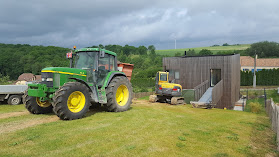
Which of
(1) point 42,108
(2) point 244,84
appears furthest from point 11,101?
(2) point 244,84

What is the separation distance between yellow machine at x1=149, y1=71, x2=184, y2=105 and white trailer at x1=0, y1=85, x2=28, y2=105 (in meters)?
9.60

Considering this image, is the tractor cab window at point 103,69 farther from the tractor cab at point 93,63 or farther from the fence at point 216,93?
the fence at point 216,93

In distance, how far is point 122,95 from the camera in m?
10.7

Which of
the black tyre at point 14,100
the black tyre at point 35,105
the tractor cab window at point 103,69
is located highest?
the tractor cab window at point 103,69

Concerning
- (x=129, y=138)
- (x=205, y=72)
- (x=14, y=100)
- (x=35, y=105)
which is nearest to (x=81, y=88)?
(x=35, y=105)

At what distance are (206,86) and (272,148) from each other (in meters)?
14.9

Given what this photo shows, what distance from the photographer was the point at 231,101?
70.4 ft

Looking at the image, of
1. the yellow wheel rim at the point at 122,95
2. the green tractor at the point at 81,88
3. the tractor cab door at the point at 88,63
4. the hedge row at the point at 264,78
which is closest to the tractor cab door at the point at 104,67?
the green tractor at the point at 81,88

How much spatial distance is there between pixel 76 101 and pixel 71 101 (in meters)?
0.24

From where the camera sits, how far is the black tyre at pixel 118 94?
9.47 metres

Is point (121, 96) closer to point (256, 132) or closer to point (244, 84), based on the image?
point (256, 132)

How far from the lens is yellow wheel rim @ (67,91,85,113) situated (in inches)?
318

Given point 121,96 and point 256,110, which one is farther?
point 256,110

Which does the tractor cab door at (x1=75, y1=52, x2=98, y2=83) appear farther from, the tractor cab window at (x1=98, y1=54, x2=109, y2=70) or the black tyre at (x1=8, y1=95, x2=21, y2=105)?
the black tyre at (x1=8, y1=95, x2=21, y2=105)
